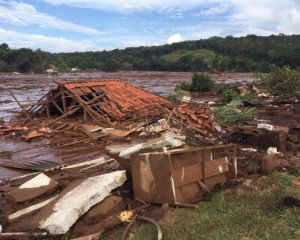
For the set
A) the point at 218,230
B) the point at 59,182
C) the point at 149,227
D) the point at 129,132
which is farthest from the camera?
the point at 129,132

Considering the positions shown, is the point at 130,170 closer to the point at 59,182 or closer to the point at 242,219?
the point at 59,182

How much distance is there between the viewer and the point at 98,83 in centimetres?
1719

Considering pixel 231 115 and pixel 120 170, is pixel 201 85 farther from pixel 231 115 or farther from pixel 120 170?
pixel 120 170

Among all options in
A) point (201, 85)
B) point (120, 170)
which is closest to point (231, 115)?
point (120, 170)

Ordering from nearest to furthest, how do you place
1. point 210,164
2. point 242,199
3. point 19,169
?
point 242,199 < point 210,164 < point 19,169

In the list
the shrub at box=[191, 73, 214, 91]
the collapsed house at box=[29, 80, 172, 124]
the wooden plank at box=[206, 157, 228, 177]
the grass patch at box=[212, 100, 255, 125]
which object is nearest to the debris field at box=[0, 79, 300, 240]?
the wooden plank at box=[206, 157, 228, 177]

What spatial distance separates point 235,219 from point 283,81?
19.9 meters

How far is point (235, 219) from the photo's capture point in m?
5.75

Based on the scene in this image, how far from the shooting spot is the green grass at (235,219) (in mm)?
5309

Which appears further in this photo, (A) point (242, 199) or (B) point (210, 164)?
(B) point (210, 164)

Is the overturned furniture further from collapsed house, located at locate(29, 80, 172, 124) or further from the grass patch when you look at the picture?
the grass patch

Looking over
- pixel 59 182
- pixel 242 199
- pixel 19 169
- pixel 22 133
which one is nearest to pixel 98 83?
pixel 22 133

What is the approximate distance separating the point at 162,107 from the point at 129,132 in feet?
11.7

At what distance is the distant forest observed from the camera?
82938mm
